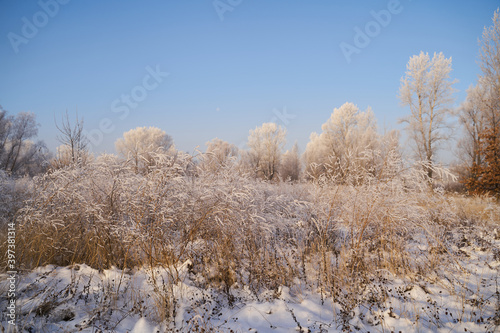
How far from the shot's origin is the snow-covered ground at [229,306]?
2695 mm

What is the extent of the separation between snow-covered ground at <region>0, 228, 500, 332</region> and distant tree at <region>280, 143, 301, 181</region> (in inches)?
1209

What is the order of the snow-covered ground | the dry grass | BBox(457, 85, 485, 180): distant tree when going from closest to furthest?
the snow-covered ground < the dry grass < BBox(457, 85, 485, 180): distant tree

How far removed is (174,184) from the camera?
12.0 ft

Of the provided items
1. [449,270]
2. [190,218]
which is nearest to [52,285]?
[190,218]

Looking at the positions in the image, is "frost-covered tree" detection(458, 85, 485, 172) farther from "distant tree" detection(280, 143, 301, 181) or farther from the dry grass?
the dry grass

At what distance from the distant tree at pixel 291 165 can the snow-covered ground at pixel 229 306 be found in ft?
101

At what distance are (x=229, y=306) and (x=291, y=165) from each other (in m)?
33.3

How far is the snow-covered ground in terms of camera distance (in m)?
2.70

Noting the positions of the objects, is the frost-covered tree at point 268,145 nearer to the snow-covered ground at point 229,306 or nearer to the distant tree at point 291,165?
the distant tree at point 291,165

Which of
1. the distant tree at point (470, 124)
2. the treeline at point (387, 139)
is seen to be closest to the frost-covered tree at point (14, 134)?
the treeline at point (387, 139)

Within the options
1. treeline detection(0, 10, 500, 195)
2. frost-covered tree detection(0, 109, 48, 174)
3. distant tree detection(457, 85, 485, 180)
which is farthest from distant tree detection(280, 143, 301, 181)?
frost-covered tree detection(0, 109, 48, 174)

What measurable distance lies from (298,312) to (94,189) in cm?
437

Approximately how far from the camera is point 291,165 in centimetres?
3572

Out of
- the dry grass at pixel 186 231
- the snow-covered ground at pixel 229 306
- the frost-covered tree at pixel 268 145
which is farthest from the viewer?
the frost-covered tree at pixel 268 145
